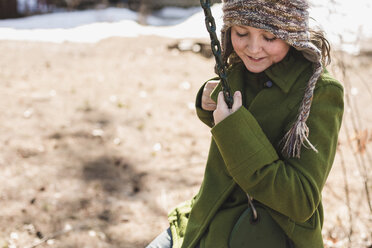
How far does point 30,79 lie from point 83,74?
801mm

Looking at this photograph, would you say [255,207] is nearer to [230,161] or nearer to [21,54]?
[230,161]

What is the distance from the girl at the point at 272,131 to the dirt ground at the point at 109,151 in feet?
4.73

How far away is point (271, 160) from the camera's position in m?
1.56

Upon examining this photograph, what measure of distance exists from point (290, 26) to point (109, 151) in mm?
3452

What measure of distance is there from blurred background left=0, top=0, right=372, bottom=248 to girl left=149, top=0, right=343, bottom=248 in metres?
0.48

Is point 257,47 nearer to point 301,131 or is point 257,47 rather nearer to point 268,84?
point 268,84

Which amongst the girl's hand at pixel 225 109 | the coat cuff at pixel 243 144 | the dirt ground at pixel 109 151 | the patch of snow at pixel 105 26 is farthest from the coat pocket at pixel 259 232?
the patch of snow at pixel 105 26

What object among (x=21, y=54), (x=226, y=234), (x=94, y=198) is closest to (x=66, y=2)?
(x=21, y=54)

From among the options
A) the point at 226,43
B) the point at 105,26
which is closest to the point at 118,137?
the point at 226,43

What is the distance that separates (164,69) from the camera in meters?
7.57

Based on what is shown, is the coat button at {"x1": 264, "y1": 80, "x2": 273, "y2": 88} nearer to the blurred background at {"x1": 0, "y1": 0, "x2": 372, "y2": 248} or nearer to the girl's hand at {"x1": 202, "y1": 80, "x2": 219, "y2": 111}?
the girl's hand at {"x1": 202, "y1": 80, "x2": 219, "y2": 111}

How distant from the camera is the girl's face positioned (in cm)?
164

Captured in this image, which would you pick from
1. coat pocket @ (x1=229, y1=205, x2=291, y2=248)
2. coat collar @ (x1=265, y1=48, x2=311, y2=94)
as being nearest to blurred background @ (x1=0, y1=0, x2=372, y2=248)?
coat collar @ (x1=265, y1=48, x2=311, y2=94)

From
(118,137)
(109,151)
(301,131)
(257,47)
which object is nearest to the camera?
(301,131)
